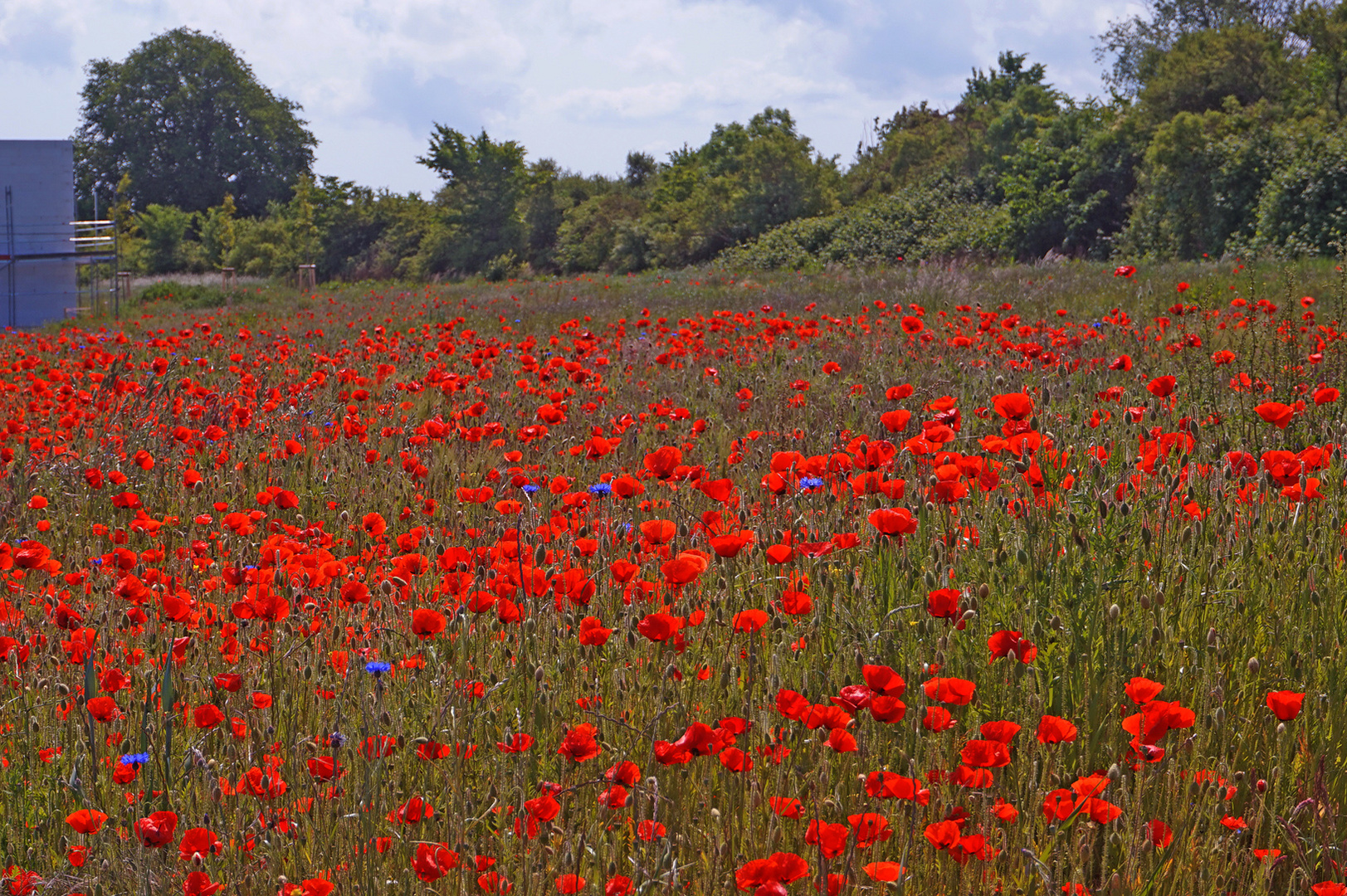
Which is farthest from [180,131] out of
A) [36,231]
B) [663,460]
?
[663,460]

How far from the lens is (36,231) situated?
2620cm

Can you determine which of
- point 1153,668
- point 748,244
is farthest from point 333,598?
point 748,244

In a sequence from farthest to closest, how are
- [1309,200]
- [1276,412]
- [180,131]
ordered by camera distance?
[180,131] → [1309,200] → [1276,412]

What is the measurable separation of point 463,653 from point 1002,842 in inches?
42.8

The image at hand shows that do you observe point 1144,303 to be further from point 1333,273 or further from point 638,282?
point 638,282

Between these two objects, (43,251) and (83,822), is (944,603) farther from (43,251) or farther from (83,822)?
(43,251)

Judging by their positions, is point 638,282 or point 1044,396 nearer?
point 1044,396

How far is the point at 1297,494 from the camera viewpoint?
2.41m

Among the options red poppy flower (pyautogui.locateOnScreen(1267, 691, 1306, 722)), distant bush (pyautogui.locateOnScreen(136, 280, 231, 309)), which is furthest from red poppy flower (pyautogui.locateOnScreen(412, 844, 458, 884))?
distant bush (pyautogui.locateOnScreen(136, 280, 231, 309))

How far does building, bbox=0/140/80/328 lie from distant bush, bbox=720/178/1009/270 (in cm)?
1865

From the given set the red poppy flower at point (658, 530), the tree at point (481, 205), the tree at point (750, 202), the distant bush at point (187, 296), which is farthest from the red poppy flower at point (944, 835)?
the tree at point (481, 205)

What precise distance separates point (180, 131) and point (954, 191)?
5527 centimetres

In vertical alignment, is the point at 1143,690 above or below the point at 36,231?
below

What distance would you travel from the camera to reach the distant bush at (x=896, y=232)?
1049 inches
